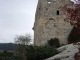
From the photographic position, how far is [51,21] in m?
51.8

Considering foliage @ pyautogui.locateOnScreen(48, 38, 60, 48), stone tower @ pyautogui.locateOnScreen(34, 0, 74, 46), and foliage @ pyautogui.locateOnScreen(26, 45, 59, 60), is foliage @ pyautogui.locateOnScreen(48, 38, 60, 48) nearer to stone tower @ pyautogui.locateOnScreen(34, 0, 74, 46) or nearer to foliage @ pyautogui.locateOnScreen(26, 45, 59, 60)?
stone tower @ pyautogui.locateOnScreen(34, 0, 74, 46)

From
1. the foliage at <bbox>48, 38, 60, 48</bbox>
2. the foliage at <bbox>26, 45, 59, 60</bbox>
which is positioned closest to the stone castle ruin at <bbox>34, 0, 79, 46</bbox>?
the foliage at <bbox>48, 38, 60, 48</bbox>

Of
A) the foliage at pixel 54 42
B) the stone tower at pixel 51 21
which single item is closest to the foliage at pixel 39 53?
the foliage at pixel 54 42

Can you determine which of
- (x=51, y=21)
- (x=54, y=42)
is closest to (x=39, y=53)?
(x=54, y=42)

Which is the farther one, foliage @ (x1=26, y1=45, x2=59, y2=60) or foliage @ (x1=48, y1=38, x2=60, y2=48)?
foliage @ (x1=48, y1=38, x2=60, y2=48)

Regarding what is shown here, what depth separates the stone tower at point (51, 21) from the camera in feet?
168

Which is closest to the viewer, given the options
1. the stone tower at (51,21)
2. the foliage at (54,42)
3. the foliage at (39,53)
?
the foliage at (39,53)

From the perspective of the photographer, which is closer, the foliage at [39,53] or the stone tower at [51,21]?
the foliage at [39,53]

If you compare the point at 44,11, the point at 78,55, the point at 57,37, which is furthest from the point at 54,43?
the point at 78,55

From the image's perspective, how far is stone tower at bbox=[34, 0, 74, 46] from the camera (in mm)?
51312

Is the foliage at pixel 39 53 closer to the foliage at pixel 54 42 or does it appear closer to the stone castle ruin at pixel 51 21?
the foliage at pixel 54 42

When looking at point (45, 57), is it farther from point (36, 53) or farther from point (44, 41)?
point (44, 41)

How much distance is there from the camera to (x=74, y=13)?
14.7 m

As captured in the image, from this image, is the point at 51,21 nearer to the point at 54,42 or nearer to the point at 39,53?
the point at 54,42
